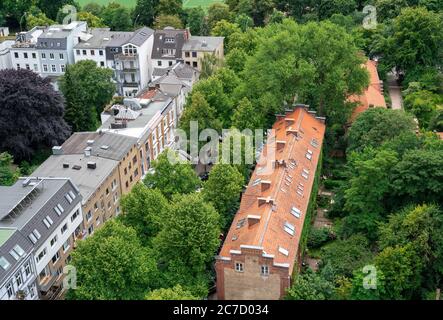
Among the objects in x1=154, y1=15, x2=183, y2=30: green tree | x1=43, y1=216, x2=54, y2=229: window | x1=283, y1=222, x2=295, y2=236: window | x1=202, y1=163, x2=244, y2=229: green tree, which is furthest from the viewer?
x1=154, y1=15, x2=183, y2=30: green tree

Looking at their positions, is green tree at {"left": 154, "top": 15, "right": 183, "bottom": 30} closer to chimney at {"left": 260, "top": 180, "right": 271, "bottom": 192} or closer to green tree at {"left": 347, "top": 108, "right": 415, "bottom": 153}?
green tree at {"left": 347, "top": 108, "right": 415, "bottom": 153}

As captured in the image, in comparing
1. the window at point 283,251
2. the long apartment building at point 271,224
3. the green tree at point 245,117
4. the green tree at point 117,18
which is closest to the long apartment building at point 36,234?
the long apartment building at point 271,224

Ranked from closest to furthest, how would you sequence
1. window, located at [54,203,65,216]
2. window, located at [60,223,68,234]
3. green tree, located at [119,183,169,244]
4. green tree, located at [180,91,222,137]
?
green tree, located at [119,183,169,244] < window, located at [54,203,65,216] < window, located at [60,223,68,234] < green tree, located at [180,91,222,137]

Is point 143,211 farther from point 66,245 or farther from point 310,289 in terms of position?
point 310,289

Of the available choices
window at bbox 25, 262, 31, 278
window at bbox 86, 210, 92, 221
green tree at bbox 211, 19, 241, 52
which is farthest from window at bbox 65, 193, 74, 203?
green tree at bbox 211, 19, 241, 52

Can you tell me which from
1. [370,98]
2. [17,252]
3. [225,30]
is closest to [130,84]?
[225,30]

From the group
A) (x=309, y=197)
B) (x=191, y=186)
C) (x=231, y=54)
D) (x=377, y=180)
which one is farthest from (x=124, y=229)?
(x=231, y=54)

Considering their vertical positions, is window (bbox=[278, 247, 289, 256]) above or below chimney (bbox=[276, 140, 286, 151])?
below

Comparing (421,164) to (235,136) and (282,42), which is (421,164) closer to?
(235,136)
